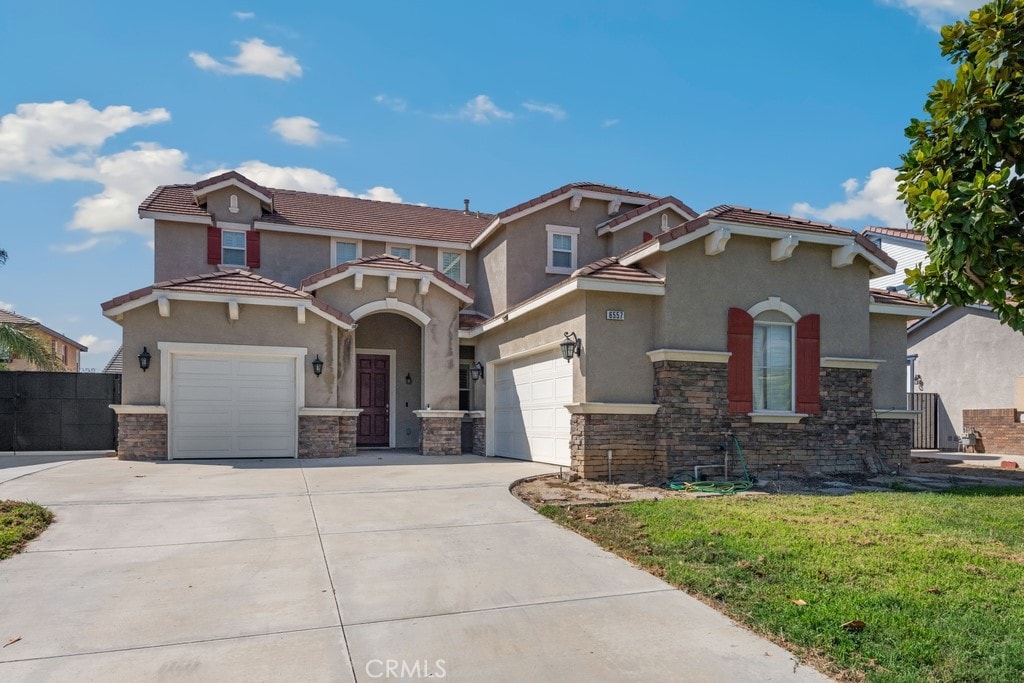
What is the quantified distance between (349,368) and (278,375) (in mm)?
1436

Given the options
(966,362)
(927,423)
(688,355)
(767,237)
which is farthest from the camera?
(927,423)

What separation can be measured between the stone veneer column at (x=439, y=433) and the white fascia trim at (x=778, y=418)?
6.69m

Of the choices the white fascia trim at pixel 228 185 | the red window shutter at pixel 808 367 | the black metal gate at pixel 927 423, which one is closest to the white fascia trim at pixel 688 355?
the red window shutter at pixel 808 367

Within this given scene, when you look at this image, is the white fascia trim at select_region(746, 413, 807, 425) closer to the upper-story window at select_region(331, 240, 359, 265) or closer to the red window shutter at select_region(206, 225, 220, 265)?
the upper-story window at select_region(331, 240, 359, 265)

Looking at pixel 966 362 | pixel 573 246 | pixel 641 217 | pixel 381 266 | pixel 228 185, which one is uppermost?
pixel 228 185

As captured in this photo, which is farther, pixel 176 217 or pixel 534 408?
pixel 176 217

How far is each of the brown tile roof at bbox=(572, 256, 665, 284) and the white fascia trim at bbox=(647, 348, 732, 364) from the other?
3.82ft

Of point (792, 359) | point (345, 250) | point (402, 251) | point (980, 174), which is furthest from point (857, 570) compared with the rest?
point (345, 250)

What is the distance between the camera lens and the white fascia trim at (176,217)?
1752 centimetres

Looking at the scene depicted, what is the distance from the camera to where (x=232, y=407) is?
1441 centimetres

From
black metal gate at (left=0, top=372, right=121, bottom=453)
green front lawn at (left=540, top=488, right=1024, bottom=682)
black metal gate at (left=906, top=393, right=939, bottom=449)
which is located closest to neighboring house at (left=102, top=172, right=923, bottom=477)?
green front lawn at (left=540, top=488, right=1024, bottom=682)

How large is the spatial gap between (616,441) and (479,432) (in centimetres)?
581

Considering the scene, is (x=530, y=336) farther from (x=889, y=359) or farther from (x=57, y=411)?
(x=57, y=411)

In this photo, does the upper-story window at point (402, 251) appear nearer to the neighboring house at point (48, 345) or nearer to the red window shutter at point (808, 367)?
the red window shutter at point (808, 367)
